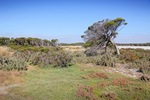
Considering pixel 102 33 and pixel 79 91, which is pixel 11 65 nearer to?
pixel 79 91

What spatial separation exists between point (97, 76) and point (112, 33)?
12181 millimetres

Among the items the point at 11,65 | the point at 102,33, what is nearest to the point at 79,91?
the point at 11,65

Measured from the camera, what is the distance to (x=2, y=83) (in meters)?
8.01

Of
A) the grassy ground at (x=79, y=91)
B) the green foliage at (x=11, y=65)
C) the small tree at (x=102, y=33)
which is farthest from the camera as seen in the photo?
the small tree at (x=102, y=33)

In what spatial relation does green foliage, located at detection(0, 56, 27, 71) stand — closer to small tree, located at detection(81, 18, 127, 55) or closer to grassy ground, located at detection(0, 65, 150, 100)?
grassy ground, located at detection(0, 65, 150, 100)

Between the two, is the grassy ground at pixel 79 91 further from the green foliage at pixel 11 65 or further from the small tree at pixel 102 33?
the small tree at pixel 102 33

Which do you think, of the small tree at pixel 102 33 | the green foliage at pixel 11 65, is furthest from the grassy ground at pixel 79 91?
the small tree at pixel 102 33

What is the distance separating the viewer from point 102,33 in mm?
20469

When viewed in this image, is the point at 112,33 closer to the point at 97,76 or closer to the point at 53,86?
the point at 97,76

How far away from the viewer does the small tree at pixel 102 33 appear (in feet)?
64.4

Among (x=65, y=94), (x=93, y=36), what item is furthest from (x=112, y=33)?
(x=65, y=94)

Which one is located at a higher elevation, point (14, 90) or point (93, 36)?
point (93, 36)

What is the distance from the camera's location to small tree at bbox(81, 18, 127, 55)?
773 inches

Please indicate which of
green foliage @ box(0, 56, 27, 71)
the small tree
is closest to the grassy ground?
green foliage @ box(0, 56, 27, 71)
